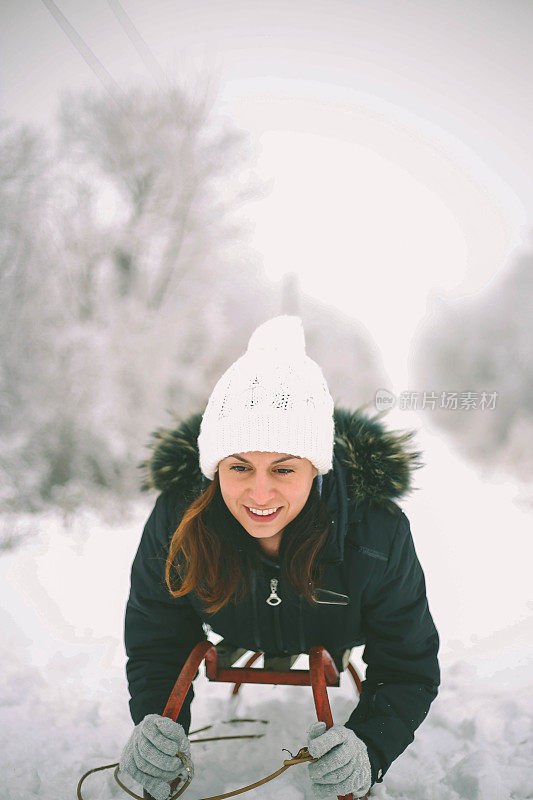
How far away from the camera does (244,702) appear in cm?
160

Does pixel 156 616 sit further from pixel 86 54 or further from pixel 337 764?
pixel 86 54

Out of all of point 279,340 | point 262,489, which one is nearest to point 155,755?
point 262,489

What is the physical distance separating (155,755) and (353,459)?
704 mm

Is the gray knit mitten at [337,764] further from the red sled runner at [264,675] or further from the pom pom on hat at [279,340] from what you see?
the pom pom on hat at [279,340]

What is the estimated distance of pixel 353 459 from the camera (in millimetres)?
1191

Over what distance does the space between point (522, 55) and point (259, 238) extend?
2054 millimetres

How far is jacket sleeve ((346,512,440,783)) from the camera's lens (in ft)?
3.56

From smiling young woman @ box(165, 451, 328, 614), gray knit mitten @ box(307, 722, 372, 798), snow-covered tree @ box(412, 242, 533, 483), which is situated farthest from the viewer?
snow-covered tree @ box(412, 242, 533, 483)

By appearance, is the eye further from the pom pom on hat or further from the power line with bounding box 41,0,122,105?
the power line with bounding box 41,0,122,105

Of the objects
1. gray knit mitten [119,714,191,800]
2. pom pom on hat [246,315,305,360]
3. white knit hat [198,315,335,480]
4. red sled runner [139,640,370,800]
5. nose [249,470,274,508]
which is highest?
pom pom on hat [246,315,305,360]

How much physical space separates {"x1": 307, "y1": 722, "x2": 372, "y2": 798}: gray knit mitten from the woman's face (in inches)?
14.8

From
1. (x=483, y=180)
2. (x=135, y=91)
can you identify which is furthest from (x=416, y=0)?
(x=135, y=91)

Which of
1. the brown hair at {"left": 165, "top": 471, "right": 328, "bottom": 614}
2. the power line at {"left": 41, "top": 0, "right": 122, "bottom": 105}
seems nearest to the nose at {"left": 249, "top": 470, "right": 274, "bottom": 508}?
the brown hair at {"left": 165, "top": 471, "right": 328, "bottom": 614}

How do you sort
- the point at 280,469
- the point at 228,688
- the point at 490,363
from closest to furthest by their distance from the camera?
the point at 280,469 < the point at 228,688 < the point at 490,363
